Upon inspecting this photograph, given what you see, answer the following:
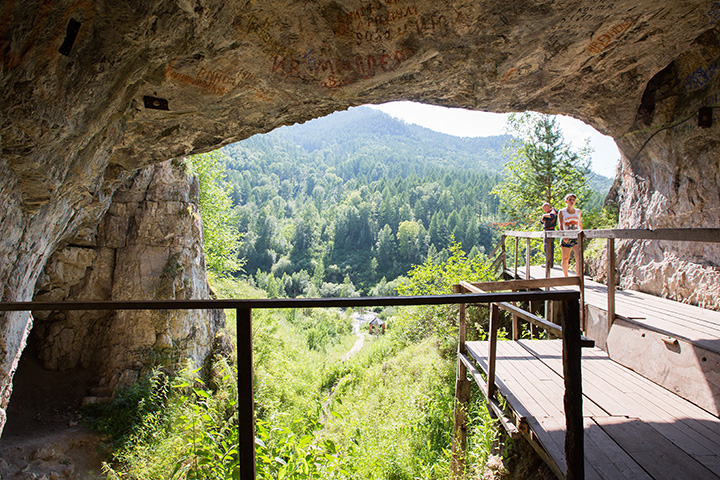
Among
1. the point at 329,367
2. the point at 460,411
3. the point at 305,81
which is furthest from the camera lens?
the point at 329,367

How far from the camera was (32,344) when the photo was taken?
6.88 metres

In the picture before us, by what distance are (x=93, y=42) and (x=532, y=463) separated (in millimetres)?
4450

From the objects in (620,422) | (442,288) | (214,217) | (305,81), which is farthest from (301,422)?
(214,217)

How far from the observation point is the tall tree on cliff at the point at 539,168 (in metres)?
15.0

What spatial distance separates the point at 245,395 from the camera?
4.20ft

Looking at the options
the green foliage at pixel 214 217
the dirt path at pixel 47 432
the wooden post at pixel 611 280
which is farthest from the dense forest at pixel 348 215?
the wooden post at pixel 611 280

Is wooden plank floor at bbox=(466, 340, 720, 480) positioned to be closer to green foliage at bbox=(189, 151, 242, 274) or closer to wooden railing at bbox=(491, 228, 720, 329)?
wooden railing at bbox=(491, 228, 720, 329)

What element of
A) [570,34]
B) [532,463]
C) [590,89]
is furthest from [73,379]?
[590,89]

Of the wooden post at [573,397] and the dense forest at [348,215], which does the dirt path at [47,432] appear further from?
the dense forest at [348,215]

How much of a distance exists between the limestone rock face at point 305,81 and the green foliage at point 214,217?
8408 mm

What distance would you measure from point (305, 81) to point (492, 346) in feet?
12.3

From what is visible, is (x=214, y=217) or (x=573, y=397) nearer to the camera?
(x=573, y=397)

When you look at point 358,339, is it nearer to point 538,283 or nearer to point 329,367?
point 329,367

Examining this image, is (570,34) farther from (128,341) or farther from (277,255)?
(277,255)
